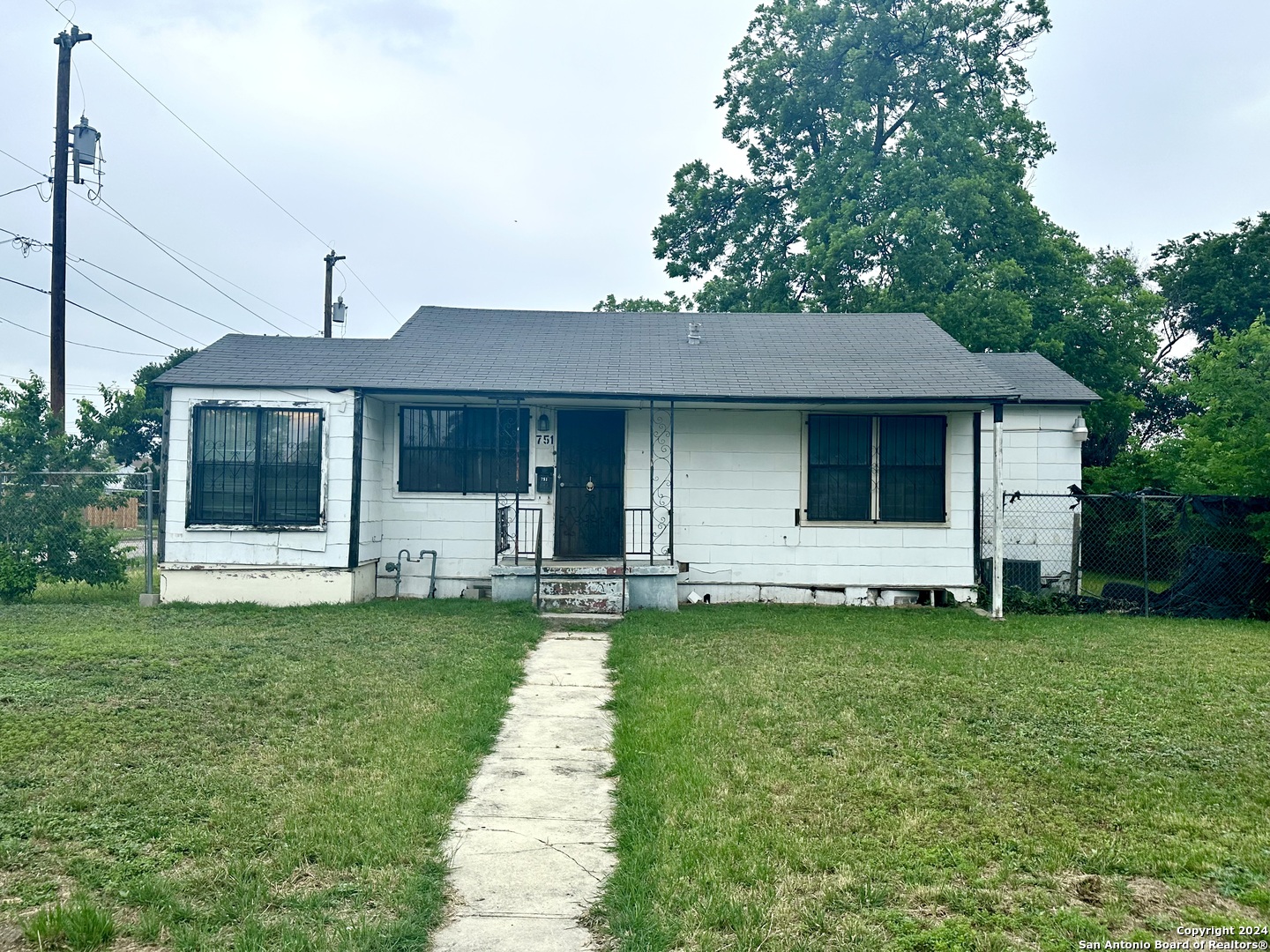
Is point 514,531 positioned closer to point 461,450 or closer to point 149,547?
point 461,450

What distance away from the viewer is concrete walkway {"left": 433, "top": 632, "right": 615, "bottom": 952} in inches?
114

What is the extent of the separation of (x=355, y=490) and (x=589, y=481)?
3007 millimetres

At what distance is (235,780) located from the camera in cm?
418

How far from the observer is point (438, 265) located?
77.0 ft

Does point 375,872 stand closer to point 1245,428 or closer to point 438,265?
point 1245,428

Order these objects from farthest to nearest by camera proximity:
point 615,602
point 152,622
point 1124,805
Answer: point 615,602, point 152,622, point 1124,805

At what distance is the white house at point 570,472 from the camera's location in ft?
34.2

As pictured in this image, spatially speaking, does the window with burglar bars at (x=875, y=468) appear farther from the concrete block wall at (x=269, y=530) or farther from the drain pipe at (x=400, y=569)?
the concrete block wall at (x=269, y=530)

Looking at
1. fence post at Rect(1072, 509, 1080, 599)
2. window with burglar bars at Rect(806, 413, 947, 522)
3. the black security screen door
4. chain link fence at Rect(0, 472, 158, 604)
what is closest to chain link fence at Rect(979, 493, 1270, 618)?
fence post at Rect(1072, 509, 1080, 599)

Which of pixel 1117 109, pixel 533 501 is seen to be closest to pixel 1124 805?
pixel 533 501

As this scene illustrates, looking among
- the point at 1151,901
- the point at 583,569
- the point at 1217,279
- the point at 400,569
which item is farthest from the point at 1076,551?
the point at 1217,279

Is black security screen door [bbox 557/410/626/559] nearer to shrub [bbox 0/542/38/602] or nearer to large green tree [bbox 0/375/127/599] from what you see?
large green tree [bbox 0/375/127/599]

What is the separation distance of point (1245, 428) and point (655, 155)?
57.6 feet

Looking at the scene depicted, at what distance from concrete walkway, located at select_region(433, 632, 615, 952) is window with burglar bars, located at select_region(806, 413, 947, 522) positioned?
5.95 m
